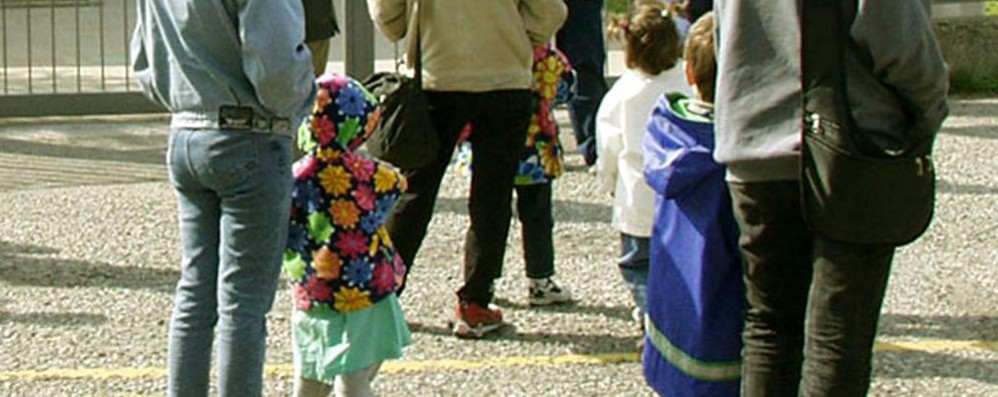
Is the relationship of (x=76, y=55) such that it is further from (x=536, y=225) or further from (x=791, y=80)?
(x=791, y=80)

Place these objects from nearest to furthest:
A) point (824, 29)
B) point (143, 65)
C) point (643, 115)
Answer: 1. point (824, 29)
2. point (143, 65)
3. point (643, 115)

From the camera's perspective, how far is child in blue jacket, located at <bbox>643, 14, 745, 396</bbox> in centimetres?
520

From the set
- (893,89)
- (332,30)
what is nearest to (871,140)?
(893,89)

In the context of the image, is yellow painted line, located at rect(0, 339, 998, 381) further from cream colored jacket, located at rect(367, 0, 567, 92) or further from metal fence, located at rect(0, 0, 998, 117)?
metal fence, located at rect(0, 0, 998, 117)

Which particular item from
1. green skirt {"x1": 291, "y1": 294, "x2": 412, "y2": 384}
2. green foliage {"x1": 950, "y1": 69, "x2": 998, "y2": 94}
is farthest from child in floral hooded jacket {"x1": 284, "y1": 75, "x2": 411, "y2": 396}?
green foliage {"x1": 950, "y1": 69, "x2": 998, "y2": 94}

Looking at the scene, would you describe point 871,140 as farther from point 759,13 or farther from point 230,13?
point 230,13

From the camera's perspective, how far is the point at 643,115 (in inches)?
247

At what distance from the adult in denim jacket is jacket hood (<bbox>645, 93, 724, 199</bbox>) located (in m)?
0.91

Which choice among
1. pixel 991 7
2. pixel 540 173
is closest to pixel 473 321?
pixel 540 173

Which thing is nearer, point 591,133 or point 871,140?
point 871,140

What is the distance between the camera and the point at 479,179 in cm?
668

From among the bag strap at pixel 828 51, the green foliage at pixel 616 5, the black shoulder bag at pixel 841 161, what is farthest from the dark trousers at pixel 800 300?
the green foliage at pixel 616 5

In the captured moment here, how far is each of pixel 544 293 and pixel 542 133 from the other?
0.59 m

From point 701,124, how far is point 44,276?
3.41 m
